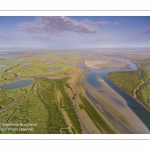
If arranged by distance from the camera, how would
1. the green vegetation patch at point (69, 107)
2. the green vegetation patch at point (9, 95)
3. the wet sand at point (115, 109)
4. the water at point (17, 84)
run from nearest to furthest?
the green vegetation patch at point (69, 107), the wet sand at point (115, 109), the green vegetation patch at point (9, 95), the water at point (17, 84)

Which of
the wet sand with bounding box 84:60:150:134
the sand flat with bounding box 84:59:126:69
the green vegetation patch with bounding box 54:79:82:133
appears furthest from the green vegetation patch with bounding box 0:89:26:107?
the sand flat with bounding box 84:59:126:69

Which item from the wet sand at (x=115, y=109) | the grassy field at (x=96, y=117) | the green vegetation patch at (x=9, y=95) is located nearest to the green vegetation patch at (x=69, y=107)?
the grassy field at (x=96, y=117)

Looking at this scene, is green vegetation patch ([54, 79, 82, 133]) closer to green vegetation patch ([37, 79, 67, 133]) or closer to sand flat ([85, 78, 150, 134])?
green vegetation patch ([37, 79, 67, 133])

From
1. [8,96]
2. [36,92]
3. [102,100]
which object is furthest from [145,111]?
[8,96]

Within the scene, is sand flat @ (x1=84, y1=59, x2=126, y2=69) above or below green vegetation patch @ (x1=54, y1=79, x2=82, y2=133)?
above

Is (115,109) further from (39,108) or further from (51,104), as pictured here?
(39,108)

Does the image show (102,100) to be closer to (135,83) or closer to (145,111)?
(145,111)

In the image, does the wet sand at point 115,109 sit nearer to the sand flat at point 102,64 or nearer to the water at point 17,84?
the water at point 17,84

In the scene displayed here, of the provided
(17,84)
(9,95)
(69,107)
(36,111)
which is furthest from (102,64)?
(36,111)
